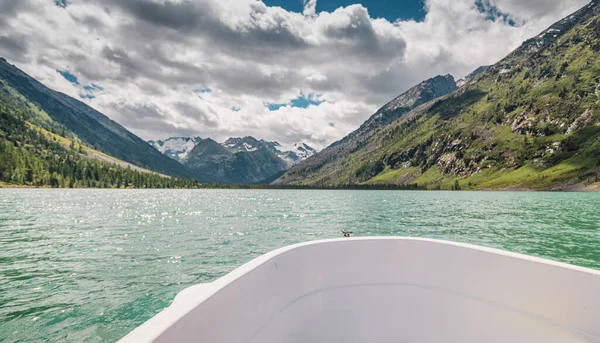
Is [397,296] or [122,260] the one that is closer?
[397,296]

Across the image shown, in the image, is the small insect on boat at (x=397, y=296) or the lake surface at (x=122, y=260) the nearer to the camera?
the small insect on boat at (x=397, y=296)

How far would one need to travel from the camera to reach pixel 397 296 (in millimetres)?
6086

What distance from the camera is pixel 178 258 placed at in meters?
18.8

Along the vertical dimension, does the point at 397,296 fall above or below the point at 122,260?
above

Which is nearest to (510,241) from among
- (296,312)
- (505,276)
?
(505,276)

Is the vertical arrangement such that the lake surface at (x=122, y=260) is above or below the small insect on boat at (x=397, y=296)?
below

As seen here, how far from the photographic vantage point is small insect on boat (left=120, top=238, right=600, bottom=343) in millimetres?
→ 4160

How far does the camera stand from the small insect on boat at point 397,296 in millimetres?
4160

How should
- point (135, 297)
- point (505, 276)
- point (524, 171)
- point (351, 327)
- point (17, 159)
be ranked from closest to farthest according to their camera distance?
point (505, 276), point (351, 327), point (135, 297), point (17, 159), point (524, 171)

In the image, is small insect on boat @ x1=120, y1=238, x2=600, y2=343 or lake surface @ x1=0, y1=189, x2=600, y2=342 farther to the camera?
lake surface @ x1=0, y1=189, x2=600, y2=342

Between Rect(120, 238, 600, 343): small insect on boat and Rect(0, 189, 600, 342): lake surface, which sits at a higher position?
Rect(120, 238, 600, 343): small insect on boat

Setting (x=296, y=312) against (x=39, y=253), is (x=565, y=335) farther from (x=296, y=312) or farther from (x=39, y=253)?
(x=39, y=253)

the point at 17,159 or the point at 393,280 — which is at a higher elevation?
the point at 17,159

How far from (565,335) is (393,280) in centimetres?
261
